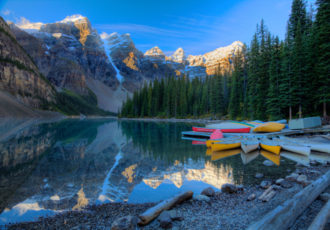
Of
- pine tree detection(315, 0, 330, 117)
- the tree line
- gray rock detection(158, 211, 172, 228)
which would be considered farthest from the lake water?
the tree line

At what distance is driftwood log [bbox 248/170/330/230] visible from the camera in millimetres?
3554

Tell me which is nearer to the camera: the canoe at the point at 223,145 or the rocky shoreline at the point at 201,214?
the rocky shoreline at the point at 201,214

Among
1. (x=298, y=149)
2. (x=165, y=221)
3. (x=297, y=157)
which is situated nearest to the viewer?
(x=165, y=221)

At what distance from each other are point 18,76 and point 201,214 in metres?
122

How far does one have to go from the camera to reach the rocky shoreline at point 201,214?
4812mm

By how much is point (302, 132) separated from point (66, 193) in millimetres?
22350

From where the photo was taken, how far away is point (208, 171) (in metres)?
10.5

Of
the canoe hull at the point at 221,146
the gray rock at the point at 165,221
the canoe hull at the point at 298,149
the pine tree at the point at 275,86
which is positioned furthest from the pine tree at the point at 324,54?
the gray rock at the point at 165,221

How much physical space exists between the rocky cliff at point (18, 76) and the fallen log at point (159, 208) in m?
108

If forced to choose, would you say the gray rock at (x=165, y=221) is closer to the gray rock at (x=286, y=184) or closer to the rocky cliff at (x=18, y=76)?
the gray rock at (x=286, y=184)

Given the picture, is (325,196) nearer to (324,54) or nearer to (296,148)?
(296,148)

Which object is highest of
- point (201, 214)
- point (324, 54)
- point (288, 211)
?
point (324, 54)

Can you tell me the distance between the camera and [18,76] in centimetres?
10125

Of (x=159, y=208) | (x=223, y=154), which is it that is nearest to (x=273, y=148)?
(x=223, y=154)
